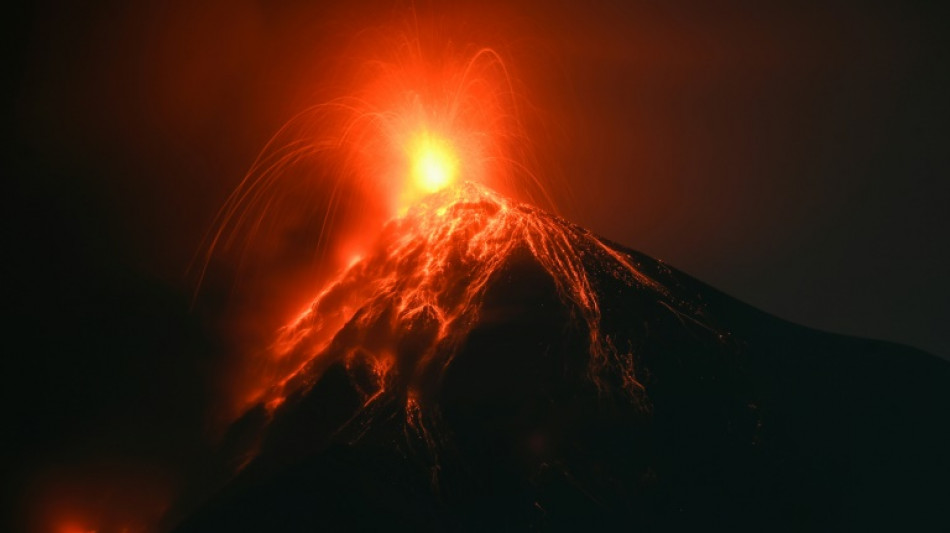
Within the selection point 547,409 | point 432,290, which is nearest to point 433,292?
point 432,290

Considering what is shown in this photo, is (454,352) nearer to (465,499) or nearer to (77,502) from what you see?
(465,499)

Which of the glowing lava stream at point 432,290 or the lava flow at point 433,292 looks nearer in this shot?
the lava flow at point 433,292

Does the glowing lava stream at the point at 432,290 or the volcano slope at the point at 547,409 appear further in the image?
the glowing lava stream at the point at 432,290

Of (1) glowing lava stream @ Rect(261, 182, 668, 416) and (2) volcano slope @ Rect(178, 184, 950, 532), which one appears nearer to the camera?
(2) volcano slope @ Rect(178, 184, 950, 532)

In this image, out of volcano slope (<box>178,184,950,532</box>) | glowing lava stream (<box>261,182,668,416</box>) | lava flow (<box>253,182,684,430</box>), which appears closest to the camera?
volcano slope (<box>178,184,950,532</box>)

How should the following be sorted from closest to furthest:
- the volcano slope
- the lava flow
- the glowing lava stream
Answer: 1. the volcano slope
2. the lava flow
3. the glowing lava stream

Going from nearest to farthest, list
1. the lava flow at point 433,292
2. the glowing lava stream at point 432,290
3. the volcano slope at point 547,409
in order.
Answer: the volcano slope at point 547,409, the lava flow at point 433,292, the glowing lava stream at point 432,290

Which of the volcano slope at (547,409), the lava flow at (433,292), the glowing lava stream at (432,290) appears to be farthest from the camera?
the glowing lava stream at (432,290)

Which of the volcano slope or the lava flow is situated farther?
the lava flow
